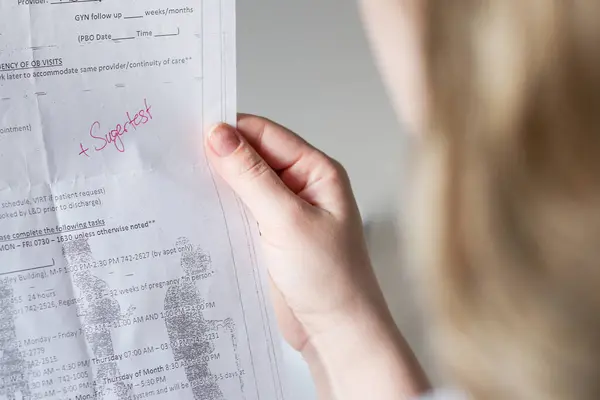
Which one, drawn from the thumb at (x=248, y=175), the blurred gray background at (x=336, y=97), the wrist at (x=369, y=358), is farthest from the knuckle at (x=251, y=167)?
the blurred gray background at (x=336, y=97)

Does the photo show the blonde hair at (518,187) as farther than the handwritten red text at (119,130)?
No

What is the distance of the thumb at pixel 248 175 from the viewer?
1.53ft

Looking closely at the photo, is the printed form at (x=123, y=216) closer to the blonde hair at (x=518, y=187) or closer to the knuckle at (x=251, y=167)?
the knuckle at (x=251, y=167)

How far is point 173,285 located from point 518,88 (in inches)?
11.2

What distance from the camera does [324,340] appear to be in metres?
0.53

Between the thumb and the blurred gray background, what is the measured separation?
261 millimetres

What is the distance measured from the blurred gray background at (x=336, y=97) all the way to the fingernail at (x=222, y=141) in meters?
0.31

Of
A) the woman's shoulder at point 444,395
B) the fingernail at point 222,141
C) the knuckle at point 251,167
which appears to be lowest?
the woman's shoulder at point 444,395

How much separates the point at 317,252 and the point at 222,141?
0.11 m

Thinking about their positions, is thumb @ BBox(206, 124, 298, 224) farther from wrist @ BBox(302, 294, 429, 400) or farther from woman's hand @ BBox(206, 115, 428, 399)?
wrist @ BBox(302, 294, 429, 400)

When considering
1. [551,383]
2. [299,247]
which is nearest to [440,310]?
[551,383]

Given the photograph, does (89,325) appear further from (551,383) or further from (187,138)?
(551,383)

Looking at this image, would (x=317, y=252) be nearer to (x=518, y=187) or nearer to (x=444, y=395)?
(x=444, y=395)

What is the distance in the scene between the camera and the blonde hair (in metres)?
0.27
